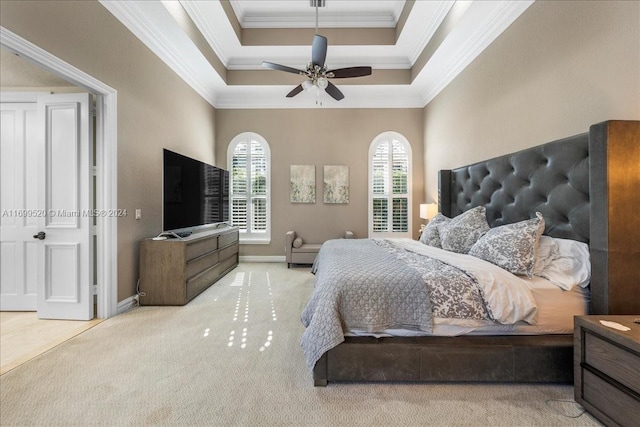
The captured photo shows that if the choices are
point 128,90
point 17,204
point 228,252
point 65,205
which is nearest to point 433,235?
point 228,252

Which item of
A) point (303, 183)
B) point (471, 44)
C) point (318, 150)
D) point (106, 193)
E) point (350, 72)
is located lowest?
point (106, 193)

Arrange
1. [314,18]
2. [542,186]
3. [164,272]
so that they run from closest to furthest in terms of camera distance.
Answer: [542,186]
[164,272]
[314,18]

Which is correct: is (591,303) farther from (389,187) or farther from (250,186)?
(250,186)

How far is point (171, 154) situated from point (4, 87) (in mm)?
1668

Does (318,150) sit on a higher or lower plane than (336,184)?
higher

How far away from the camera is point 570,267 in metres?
1.90

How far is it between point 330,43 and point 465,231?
3537 mm

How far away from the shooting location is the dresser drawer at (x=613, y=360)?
4.13 feet

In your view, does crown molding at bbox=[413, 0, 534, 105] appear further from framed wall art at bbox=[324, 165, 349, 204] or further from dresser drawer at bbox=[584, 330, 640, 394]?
dresser drawer at bbox=[584, 330, 640, 394]

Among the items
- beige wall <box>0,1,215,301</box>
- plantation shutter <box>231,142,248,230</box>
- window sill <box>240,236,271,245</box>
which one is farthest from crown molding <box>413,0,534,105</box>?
window sill <box>240,236,271,245</box>

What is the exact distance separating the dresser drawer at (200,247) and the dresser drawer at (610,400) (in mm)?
3597

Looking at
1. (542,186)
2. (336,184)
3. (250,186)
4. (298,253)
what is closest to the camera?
(542,186)

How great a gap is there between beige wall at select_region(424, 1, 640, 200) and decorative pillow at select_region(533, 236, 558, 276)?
0.90 meters

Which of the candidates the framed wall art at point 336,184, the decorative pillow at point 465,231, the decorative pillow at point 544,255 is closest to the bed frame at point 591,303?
the decorative pillow at point 544,255
